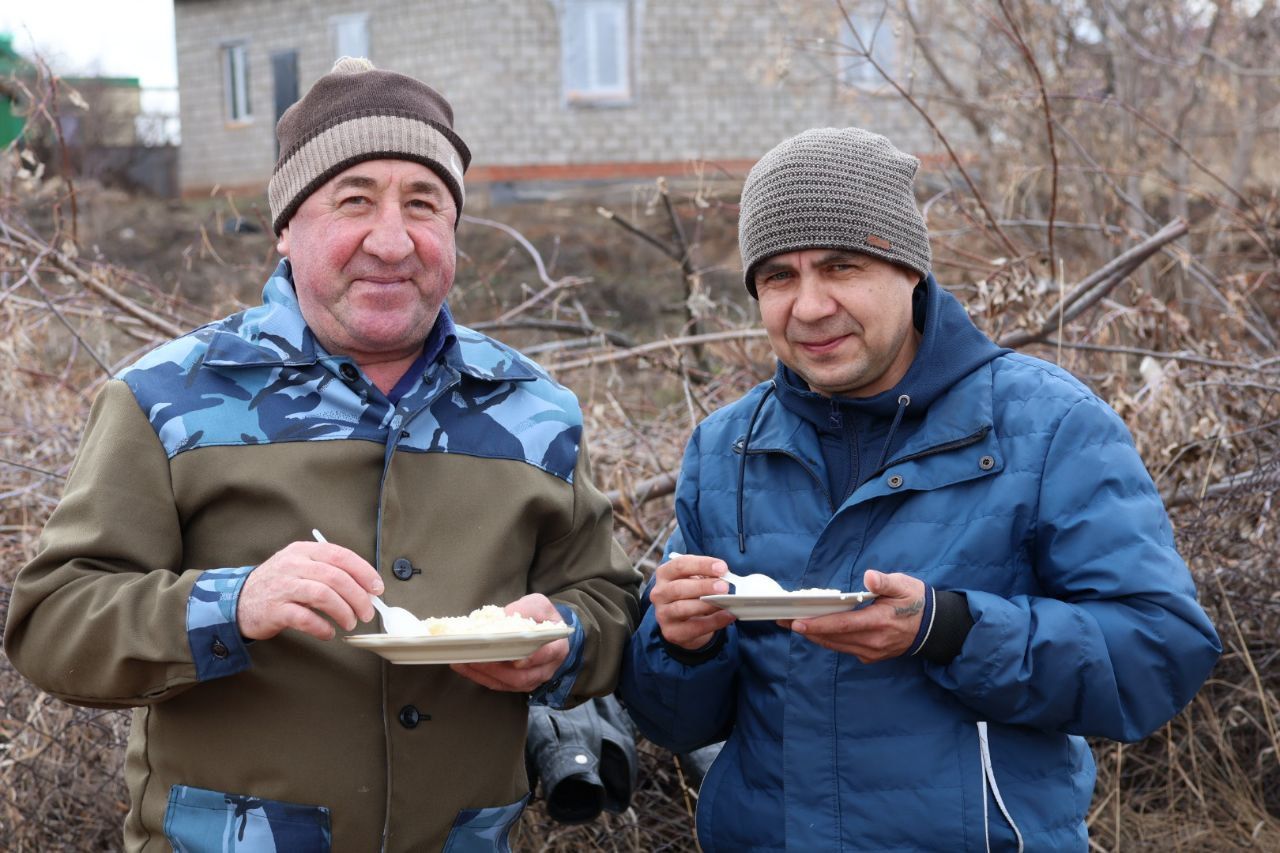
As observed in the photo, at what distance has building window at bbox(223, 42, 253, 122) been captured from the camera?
880 inches

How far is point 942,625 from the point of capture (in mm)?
2377

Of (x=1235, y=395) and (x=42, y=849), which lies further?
(x=1235, y=395)

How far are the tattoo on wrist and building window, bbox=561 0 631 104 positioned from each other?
1763 cm

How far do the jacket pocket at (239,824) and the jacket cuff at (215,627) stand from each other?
0.99 feet

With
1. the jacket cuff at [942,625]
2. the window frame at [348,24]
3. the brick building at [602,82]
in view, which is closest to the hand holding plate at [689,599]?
the jacket cuff at [942,625]

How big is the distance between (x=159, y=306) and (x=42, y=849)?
8.03ft

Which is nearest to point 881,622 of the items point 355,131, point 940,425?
point 940,425

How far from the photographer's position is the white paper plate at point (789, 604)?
7.14 ft

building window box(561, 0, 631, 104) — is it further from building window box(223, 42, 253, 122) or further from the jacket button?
the jacket button

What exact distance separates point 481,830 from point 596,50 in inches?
695

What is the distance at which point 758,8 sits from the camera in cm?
1909

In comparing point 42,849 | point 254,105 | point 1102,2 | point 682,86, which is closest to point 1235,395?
point 42,849

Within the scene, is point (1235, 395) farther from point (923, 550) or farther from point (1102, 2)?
point (1102, 2)

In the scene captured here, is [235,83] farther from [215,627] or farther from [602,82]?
[215,627]
